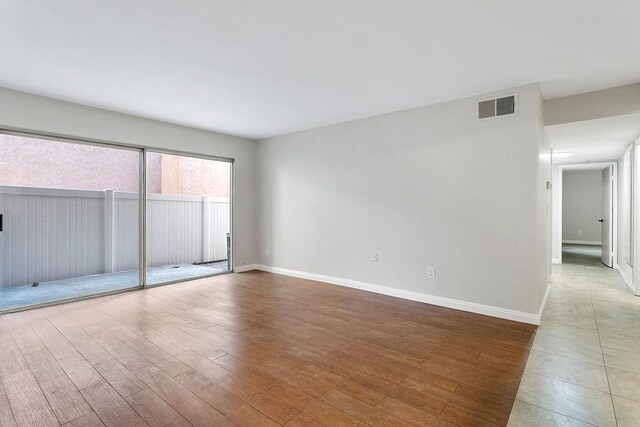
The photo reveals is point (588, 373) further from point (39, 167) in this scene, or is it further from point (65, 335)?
point (39, 167)

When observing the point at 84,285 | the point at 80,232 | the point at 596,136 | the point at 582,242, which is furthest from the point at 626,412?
the point at 582,242

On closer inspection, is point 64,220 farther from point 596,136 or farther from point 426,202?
point 596,136

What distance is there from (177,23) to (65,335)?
292 centimetres

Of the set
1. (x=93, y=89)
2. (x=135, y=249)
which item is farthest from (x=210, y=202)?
(x=93, y=89)

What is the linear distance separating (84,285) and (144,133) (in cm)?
235

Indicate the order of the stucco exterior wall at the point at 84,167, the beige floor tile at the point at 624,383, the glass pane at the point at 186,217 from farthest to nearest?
1. the glass pane at the point at 186,217
2. the stucco exterior wall at the point at 84,167
3. the beige floor tile at the point at 624,383

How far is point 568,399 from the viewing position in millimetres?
1950

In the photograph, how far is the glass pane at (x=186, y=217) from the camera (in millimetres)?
5434

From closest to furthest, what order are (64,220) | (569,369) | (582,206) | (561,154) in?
1. (569,369)
2. (64,220)
3. (561,154)
4. (582,206)

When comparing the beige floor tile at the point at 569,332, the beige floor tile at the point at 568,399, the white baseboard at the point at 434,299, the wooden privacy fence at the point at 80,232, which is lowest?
the beige floor tile at the point at 568,399

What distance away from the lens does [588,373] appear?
7.40 ft

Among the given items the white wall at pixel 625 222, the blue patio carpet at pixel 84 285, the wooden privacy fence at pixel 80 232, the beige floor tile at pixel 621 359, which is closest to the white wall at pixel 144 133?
the wooden privacy fence at pixel 80 232

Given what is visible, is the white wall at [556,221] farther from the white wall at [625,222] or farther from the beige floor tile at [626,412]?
the beige floor tile at [626,412]

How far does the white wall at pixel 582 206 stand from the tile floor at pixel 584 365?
7.09m
